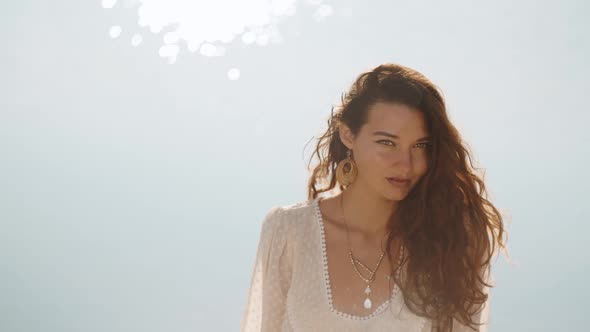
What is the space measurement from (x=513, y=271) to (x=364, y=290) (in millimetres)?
142193

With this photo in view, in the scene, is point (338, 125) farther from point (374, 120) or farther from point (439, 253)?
point (439, 253)

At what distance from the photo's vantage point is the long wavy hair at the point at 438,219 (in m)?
2.54

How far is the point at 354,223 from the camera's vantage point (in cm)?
284

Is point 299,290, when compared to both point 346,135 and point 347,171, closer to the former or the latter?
point 347,171

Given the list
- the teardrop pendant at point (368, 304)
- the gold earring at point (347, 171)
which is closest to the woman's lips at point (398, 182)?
the gold earring at point (347, 171)

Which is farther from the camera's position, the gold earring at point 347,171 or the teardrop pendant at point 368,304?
the gold earring at point 347,171

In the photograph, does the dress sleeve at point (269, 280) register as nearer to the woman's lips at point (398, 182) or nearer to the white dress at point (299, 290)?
the white dress at point (299, 290)

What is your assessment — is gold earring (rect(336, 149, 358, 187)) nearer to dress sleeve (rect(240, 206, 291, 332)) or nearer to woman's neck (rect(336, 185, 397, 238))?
woman's neck (rect(336, 185, 397, 238))

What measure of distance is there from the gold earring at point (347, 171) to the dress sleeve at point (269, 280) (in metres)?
0.32

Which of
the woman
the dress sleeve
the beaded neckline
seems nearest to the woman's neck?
the woman

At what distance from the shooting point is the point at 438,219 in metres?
2.67

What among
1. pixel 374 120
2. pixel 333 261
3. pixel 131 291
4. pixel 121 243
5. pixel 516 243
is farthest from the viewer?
pixel 516 243

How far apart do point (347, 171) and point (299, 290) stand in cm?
58

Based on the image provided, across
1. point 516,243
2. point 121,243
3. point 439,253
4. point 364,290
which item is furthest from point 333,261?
point 516,243
